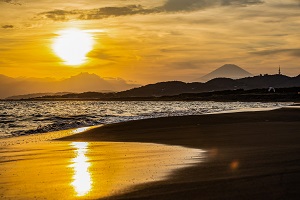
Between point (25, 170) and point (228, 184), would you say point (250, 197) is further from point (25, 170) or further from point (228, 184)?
point (25, 170)

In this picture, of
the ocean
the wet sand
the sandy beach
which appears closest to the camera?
the sandy beach

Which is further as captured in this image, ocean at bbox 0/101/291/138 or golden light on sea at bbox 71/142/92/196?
ocean at bbox 0/101/291/138

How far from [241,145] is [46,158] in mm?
7140

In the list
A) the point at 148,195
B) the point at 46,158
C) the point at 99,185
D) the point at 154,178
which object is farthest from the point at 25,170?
the point at 148,195

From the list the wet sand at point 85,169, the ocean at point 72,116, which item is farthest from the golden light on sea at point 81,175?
the ocean at point 72,116

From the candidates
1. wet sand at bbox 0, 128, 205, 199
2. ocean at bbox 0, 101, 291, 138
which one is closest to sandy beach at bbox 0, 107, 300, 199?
wet sand at bbox 0, 128, 205, 199

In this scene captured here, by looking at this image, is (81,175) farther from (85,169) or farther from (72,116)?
(72,116)

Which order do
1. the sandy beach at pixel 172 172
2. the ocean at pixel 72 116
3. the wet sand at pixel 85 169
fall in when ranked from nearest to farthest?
1. the sandy beach at pixel 172 172
2. the wet sand at pixel 85 169
3. the ocean at pixel 72 116

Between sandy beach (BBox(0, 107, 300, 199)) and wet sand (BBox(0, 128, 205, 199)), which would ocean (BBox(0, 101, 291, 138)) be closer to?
wet sand (BBox(0, 128, 205, 199))

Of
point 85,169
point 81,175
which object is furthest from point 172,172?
point 85,169

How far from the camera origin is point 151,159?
12.4 metres

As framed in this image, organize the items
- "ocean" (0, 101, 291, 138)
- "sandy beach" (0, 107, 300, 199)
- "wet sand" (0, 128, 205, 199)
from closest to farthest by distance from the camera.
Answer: "sandy beach" (0, 107, 300, 199) < "wet sand" (0, 128, 205, 199) < "ocean" (0, 101, 291, 138)

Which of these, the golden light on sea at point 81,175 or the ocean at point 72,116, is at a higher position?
the golden light on sea at point 81,175

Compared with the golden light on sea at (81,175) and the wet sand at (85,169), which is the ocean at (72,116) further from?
the golden light on sea at (81,175)
